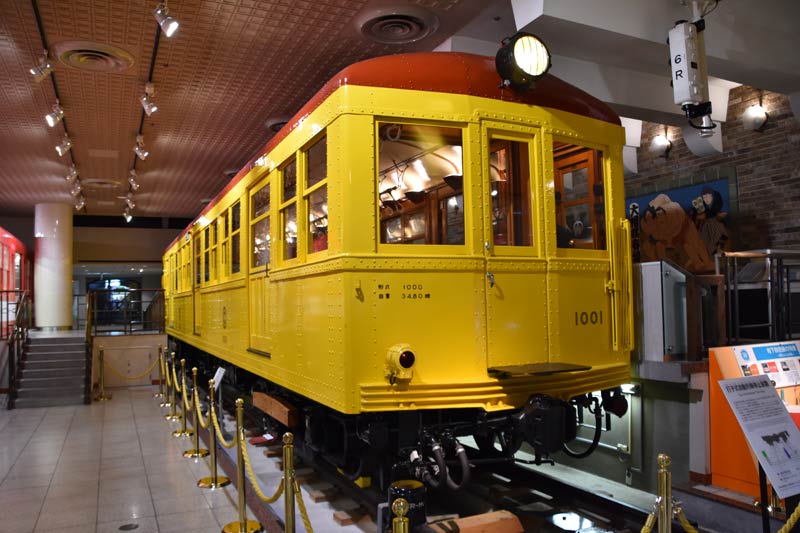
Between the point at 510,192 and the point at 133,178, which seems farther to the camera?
the point at 133,178

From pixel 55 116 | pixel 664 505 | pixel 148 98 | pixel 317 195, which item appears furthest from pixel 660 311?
pixel 55 116

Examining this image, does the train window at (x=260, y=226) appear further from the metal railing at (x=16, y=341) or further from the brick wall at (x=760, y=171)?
the metal railing at (x=16, y=341)

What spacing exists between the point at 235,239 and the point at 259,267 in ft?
4.50

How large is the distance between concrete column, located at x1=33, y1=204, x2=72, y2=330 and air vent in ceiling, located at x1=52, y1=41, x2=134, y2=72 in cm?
1271

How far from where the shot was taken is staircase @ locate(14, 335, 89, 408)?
12.1 meters

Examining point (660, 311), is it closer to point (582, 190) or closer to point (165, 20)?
point (582, 190)

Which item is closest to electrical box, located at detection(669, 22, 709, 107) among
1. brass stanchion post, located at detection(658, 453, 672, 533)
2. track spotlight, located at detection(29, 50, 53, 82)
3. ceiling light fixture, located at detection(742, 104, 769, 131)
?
ceiling light fixture, located at detection(742, 104, 769, 131)

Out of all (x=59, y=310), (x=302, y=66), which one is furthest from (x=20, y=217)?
(x=302, y=66)

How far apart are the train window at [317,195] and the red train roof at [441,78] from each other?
0.31 meters

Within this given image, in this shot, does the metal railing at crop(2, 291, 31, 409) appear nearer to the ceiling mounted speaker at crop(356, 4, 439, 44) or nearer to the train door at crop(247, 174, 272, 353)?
the train door at crop(247, 174, 272, 353)

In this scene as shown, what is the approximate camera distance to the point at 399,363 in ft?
12.5

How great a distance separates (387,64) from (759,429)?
3074 millimetres

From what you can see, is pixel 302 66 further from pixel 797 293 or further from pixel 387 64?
pixel 797 293

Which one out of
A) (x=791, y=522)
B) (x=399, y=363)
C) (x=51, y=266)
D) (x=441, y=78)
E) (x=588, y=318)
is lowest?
(x=791, y=522)
